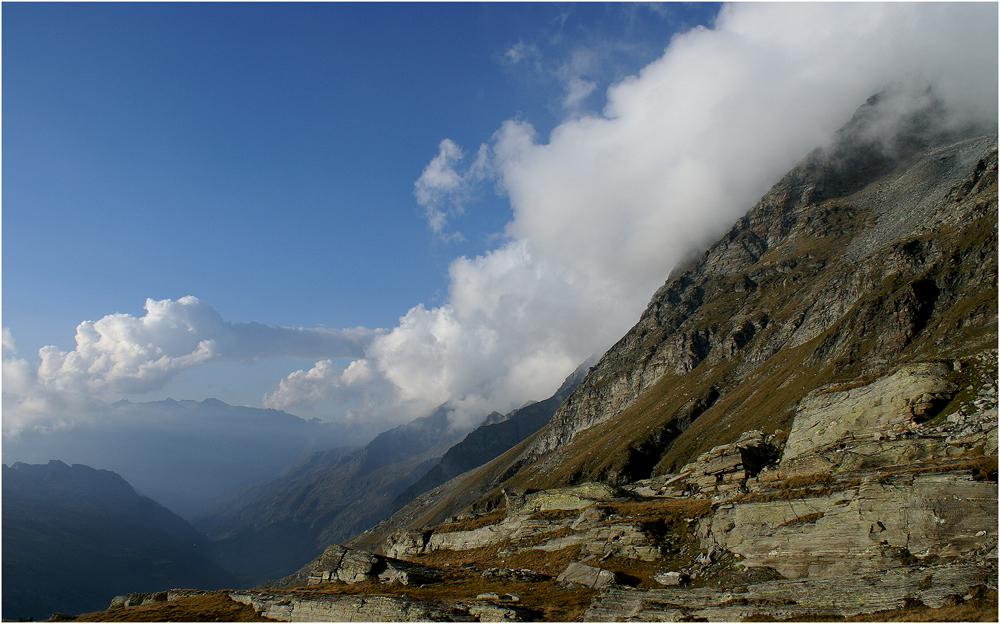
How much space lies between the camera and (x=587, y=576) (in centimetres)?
4481

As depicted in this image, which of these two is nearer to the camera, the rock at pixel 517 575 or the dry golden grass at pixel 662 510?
the rock at pixel 517 575

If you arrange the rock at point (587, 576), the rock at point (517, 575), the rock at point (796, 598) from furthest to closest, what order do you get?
1. the rock at point (517, 575)
2. the rock at point (587, 576)
3. the rock at point (796, 598)

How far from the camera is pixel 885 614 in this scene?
2889 centimetres

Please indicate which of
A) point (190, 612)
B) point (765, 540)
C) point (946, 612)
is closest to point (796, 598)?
point (946, 612)

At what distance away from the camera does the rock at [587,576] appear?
4300 cm

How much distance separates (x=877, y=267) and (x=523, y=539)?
194 m

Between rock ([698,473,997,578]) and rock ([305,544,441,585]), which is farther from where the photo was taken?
rock ([305,544,441,585])

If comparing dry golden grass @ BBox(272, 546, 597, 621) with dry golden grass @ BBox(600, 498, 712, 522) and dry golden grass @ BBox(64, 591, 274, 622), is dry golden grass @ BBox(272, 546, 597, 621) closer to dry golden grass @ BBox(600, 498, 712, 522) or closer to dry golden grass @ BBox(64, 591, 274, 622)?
dry golden grass @ BBox(64, 591, 274, 622)

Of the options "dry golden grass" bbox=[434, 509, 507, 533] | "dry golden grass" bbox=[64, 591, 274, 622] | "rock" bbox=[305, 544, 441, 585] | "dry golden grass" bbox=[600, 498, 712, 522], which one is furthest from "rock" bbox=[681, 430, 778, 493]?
"dry golden grass" bbox=[64, 591, 274, 622]

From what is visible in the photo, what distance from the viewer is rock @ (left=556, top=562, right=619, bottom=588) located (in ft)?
141

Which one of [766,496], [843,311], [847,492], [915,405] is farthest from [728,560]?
[843,311]

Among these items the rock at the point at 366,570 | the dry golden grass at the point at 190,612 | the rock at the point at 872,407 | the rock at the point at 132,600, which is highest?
the rock at the point at 872,407

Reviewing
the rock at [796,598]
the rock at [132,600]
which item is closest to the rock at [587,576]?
the rock at [796,598]

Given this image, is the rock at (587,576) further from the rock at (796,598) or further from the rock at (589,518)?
the rock at (589,518)
